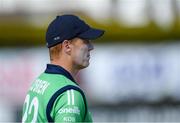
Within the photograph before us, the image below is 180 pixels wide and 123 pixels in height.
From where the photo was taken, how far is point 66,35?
13.9 ft

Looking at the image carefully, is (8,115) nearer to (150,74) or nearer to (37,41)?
(37,41)

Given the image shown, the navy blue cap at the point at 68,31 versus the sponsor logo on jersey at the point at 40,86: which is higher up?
the navy blue cap at the point at 68,31

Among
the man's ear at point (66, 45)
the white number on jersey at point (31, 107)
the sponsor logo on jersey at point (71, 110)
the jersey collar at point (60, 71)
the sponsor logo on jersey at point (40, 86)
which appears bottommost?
the sponsor logo on jersey at point (71, 110)

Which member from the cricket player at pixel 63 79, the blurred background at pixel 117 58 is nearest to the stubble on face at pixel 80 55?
the cricket player at pixel 63 79

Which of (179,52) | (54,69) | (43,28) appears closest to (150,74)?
(179,52)

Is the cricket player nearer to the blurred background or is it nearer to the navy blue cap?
the navy blue cap

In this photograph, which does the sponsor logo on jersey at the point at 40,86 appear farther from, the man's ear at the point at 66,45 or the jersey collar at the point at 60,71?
the man's ear at the point at 66,45

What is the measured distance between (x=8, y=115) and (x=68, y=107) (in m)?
7.36

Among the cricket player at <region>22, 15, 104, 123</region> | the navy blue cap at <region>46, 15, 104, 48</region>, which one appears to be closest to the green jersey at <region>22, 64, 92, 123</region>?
the cricket player at <region>22, 15, 104, 123</region>

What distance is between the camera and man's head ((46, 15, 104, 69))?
421 cm

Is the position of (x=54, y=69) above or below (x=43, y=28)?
below

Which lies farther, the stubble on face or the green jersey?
the stubble on face

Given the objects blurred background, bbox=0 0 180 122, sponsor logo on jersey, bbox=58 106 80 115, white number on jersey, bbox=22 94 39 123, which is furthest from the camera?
blurred background, bbox=0 0 180 122

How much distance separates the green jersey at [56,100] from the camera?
4047 millimetres
